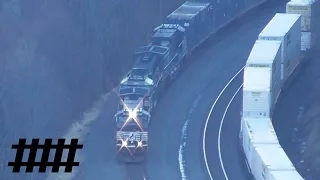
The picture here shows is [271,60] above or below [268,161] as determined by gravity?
above

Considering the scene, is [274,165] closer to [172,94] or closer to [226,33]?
[172,94]

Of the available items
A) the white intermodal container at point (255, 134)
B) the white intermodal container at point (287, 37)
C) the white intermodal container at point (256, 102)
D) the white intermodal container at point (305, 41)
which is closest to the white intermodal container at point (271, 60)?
the white intermodal container at point (287, 37)

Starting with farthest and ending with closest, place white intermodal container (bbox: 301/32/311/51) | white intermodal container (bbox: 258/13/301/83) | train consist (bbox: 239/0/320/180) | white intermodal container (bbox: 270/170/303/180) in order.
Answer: white intermodal container (bbox: 301/32/311/51)
white intermodal container (bbox: 258/13/301/83)
train consist (bbox: 239/0/320/180)
white intermodal container (bbox: 270/170/303/180)

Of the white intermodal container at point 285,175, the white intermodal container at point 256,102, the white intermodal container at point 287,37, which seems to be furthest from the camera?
the white intermodal container at point 287,37

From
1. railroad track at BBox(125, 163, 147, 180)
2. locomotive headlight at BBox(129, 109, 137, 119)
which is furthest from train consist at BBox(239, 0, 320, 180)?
locomotive headlight at BBox(129, 109, 137, 119)


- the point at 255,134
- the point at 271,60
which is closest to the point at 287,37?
the point at 271,60

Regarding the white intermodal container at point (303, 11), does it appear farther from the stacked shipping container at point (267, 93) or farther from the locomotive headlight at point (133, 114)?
the locomotive headlight at point (133, 114)

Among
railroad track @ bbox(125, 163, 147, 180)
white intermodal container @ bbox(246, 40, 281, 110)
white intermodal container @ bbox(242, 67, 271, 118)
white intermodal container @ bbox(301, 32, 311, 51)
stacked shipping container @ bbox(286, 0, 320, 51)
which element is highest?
stacked shipping container @ bbox(286, 0, 320, 51)

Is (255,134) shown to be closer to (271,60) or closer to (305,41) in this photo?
(271,60)

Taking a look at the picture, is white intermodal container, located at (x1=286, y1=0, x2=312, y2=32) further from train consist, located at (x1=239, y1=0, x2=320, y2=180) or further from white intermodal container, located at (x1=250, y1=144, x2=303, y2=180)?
white intermodal container, located at (x1=250, y1=144, x2=303, y2=180)
